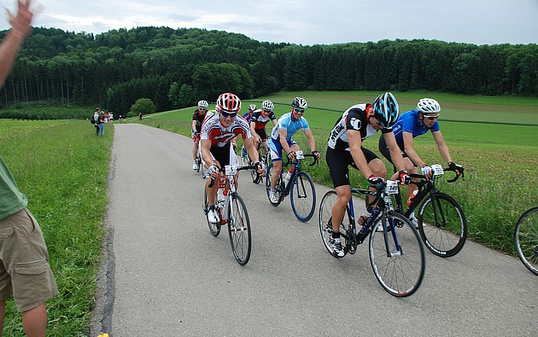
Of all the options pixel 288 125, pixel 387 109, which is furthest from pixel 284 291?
pixel 288 125

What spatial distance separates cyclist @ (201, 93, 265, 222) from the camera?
5.11 meters

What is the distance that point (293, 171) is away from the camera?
7.02m

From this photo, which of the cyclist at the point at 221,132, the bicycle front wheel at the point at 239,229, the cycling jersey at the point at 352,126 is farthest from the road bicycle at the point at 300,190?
the bicycle front wheel at the point at 239,229

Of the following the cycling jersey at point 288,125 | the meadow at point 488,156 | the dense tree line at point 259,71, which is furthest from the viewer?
the dense tree line at point 259,71

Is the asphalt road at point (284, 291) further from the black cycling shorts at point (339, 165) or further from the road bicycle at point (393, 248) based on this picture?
the black cycling shorts at point (339, 165)

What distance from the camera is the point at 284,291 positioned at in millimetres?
4004

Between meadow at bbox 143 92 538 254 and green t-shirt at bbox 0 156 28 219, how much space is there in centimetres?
569

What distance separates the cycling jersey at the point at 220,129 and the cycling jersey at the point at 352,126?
1395mm

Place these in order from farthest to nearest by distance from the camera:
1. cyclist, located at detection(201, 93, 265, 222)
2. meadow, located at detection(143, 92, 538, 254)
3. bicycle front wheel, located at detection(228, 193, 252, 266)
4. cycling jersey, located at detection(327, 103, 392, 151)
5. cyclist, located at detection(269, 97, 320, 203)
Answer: cyclist, located at detection(269, 97, 320, 203), meadow, located at detection(143, 92, 538, 254), cyclist, located at detection(201, 93, 265, 222), bicycle front wheel, located at detection(228, 193, 252, 266), cycling jersey, located at detection(327, 103, 392, 151)

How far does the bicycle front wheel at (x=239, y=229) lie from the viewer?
4.62 m

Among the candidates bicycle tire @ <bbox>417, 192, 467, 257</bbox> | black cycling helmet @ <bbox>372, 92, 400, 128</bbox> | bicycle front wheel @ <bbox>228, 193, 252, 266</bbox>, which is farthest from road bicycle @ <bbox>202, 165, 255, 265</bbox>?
bicycle tire @ <bbox>417, 192, 467, 257</bbox>

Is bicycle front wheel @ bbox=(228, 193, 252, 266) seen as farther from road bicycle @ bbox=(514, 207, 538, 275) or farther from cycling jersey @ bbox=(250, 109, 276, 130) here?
cycling jersey @ bbox=(250, 109, 276, 130)

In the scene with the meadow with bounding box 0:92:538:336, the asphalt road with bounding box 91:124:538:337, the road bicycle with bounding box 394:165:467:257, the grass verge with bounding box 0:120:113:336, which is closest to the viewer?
the asphalt road with bounding box 91:124:538:337

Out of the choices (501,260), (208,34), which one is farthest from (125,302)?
(208,34)
